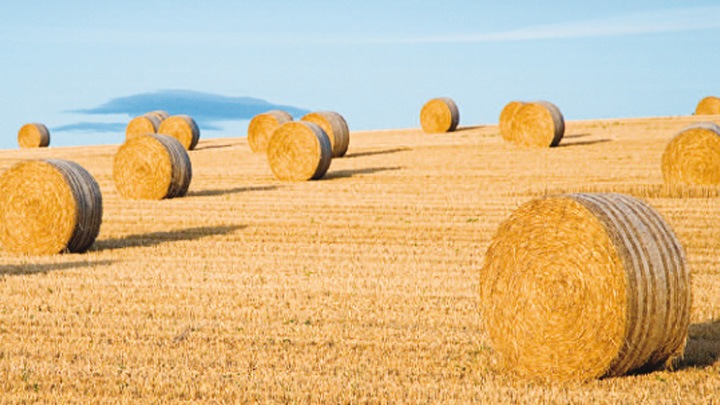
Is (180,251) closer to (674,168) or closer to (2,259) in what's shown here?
(2,259)

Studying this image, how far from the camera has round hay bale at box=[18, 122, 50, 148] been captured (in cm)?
5319

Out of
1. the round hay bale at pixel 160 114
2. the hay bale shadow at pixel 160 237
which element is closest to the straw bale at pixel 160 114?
the round hay bale at pixel 160 114

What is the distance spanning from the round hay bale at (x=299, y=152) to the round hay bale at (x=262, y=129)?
504 inches

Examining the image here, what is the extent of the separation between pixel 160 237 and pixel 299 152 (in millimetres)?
9628

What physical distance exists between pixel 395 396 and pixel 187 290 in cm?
532

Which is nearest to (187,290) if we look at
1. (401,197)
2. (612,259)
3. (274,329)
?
(274,329)

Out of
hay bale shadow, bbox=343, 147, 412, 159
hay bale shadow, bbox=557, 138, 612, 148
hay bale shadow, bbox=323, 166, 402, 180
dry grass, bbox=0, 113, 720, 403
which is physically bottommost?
dry grass, bbox=0, 113, 720, 403

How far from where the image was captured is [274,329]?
32.7 feet

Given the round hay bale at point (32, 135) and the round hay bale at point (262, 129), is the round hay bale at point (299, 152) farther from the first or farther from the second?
the round hay bale at point (32, 135)

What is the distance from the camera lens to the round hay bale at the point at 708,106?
4684 cm

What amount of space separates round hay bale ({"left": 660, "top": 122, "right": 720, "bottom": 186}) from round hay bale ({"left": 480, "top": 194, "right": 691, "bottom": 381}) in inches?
599

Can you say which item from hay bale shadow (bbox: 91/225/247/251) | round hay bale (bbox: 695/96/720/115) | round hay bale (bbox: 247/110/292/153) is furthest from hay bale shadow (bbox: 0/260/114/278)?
round hay bale (bbox: 695/96/720/115)

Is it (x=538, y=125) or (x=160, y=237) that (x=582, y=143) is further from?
(x=160, y=237)

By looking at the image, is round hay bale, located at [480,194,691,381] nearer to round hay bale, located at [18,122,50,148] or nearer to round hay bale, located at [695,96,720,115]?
round hay bale, located at [695,96,720,115]
